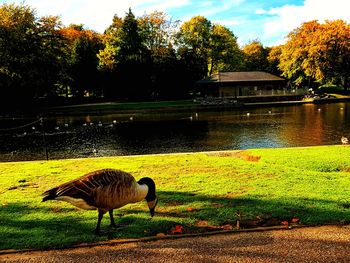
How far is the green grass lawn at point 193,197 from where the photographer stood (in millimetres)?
6680

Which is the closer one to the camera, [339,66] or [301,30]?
[339,66]

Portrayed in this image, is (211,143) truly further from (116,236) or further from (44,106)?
(44,106)

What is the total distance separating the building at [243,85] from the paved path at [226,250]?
183 ft

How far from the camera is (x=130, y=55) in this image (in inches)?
2424

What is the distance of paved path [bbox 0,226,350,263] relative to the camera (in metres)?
5.53

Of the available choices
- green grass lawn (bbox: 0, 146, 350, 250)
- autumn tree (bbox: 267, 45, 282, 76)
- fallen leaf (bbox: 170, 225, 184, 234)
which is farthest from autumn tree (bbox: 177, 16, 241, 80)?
fallen leaf (bbox: 170, 225, 184, 234)

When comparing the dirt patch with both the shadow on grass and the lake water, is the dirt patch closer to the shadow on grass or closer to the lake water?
the shadow on grass

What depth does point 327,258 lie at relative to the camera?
5.43 meters

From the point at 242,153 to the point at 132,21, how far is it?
175ft

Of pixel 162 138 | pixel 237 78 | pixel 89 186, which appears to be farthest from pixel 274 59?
pixel 89 186

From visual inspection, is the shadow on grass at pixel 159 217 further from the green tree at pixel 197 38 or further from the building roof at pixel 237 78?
the green tree at pixel 197 38

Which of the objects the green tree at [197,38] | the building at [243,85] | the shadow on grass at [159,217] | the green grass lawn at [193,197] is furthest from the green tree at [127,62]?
the shadow on grass at [159,217]

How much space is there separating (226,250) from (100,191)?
7.88ft

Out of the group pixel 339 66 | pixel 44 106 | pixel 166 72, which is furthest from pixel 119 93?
pixel 339 66
